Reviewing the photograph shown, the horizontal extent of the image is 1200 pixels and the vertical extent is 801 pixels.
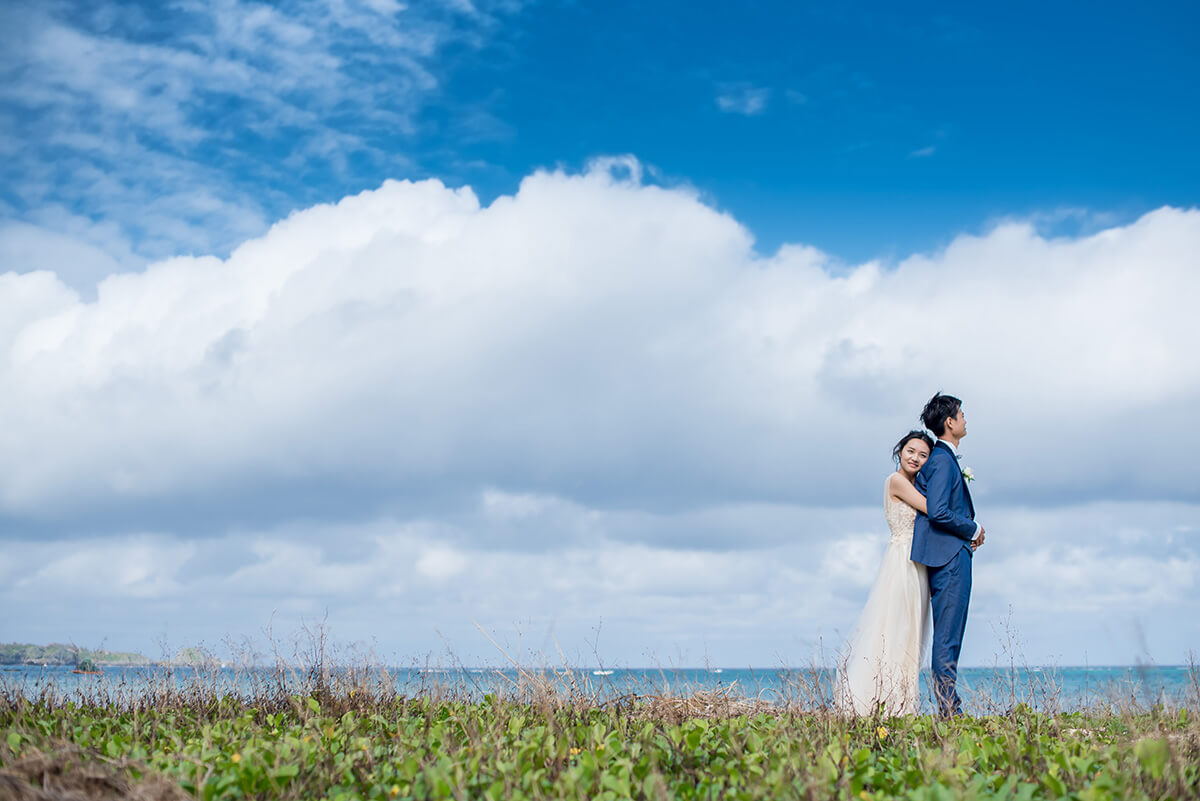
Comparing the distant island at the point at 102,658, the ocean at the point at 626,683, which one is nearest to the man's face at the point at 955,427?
the ocean at the point at 626,683

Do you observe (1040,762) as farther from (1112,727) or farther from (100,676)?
(100,676)

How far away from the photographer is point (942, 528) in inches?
312

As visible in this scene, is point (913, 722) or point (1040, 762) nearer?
point (1040, 762)

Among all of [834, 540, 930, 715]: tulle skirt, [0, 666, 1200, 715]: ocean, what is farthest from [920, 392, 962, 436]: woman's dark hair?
[0, 666, 1200, 715]: ocean

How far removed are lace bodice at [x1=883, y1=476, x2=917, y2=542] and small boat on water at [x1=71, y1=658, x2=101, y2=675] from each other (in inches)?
279

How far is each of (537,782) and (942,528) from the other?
4985mm

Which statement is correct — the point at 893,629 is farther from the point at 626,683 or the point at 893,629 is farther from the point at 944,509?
the point at 626,683

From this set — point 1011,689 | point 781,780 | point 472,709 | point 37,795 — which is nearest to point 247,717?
point 472,709

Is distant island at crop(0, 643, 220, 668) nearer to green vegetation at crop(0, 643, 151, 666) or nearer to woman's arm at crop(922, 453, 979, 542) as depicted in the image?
green vegetation at crop(0, 643, 151, 666)

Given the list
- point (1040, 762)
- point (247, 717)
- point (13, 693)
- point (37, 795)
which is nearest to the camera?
point (37, 795)

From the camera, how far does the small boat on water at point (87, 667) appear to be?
8.27 metres

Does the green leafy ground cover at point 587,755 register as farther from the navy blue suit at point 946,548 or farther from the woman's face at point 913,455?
the woman's face at point 913,455

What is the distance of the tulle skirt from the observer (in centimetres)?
793

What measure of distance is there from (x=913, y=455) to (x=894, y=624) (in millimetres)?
1482
